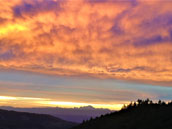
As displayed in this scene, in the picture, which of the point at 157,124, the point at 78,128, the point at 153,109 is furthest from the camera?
the point at 78,128

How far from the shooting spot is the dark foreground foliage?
35641 millimetres

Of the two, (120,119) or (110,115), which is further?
(110,115)

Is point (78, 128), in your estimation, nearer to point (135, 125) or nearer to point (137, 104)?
point (137, 104)

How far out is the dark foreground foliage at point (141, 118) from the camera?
35.6m

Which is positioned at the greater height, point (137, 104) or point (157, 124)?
point (137, 104)

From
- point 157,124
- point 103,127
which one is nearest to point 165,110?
point 157,124

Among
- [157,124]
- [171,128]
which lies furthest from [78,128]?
[171,128]

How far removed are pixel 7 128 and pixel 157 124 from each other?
169577 mm

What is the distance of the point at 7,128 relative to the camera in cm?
19238

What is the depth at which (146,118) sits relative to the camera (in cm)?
3897

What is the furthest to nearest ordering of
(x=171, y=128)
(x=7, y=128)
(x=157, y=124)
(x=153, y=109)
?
(x=7, y=128) < (x=153, y=109) < (x=157, y=124) < (x=171, y=128)

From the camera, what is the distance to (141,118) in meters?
39.7

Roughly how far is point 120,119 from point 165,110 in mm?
6764

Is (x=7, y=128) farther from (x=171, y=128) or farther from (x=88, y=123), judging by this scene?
(x=171, y=128)
